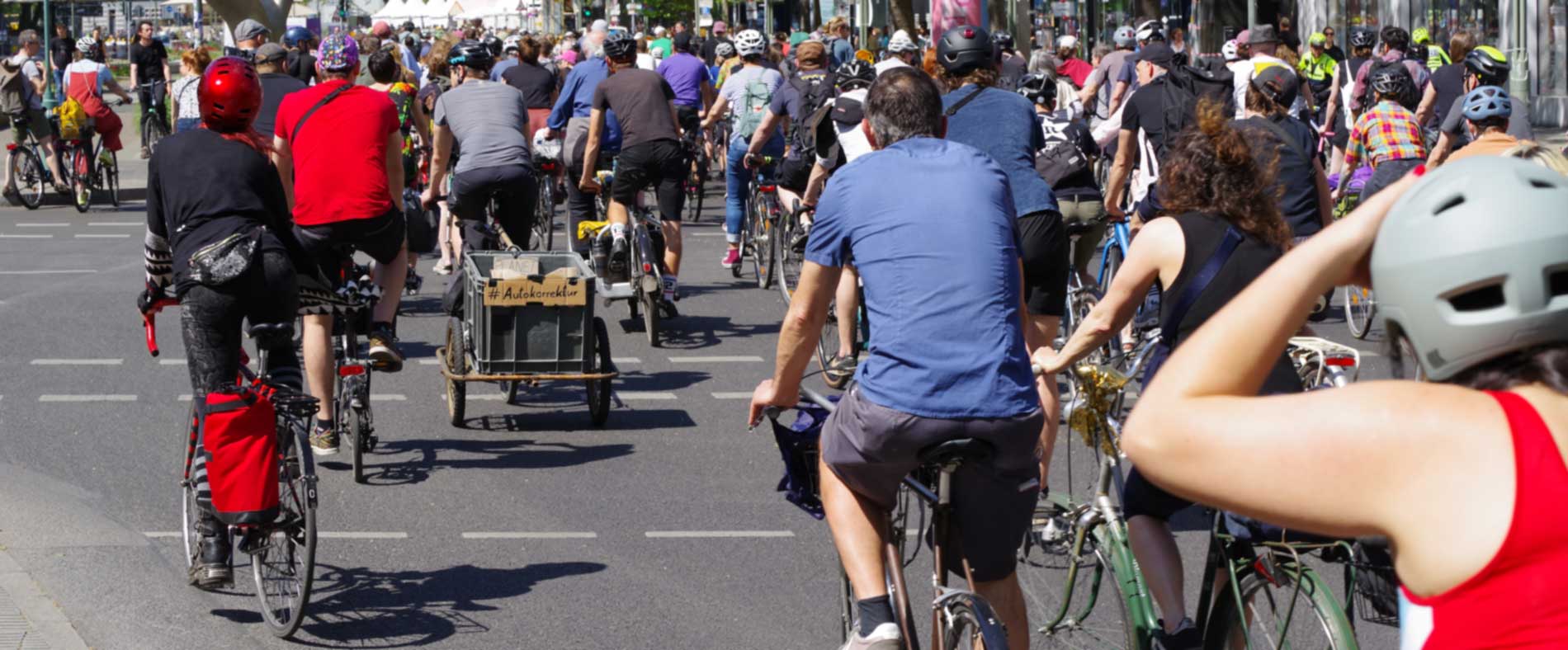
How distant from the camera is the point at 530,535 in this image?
292 inches

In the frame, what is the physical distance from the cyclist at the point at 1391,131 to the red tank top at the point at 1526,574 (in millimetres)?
9513

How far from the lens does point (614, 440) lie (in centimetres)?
927

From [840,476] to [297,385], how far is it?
108 inches

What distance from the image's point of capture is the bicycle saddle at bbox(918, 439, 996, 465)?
4.27 meters

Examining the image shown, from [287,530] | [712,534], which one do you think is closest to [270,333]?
[287,530]

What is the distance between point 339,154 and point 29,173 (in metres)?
14.3

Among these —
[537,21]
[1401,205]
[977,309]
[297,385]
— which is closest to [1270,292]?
[1401,205]

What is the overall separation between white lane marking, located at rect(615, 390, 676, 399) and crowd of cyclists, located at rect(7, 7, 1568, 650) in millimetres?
929

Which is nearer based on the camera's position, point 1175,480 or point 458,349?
point 1175,480

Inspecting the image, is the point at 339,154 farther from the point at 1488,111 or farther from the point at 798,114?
the point at 1488,111

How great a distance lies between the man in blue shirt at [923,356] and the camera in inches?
169

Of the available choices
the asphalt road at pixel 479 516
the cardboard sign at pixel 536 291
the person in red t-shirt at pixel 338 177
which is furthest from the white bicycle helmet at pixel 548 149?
the person in red t-shirt at pixel 338 177

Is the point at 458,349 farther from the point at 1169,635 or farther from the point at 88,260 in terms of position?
the point at 88,260

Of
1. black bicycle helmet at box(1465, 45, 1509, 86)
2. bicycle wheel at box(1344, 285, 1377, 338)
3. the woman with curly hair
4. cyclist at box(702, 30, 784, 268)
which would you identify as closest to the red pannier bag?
the woman with curly hair
